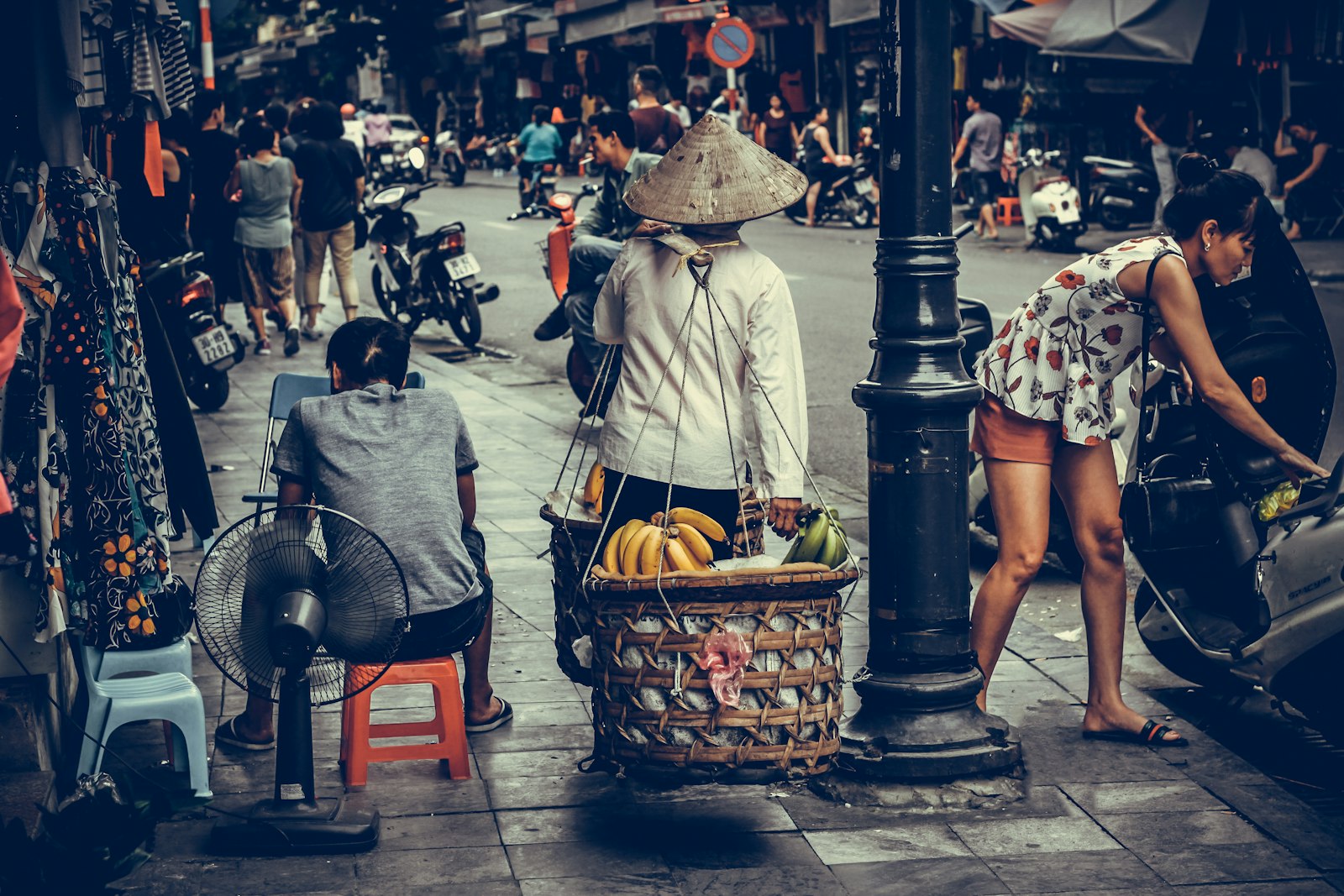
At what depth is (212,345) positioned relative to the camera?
402 inches

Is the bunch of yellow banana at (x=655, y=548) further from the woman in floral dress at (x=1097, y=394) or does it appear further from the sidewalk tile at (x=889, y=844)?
the woman in floral dress at (x=1097, y=394)

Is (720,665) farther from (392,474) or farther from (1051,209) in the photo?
(1051,209)

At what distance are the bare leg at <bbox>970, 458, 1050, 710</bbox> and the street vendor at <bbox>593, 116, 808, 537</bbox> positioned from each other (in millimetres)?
708

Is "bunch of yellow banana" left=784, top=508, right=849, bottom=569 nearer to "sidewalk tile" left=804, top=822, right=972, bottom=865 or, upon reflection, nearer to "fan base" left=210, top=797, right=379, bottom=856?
"sidewalk tile" left=804, top=822, right=972, bottom=865

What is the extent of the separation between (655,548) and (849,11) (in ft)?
85.2

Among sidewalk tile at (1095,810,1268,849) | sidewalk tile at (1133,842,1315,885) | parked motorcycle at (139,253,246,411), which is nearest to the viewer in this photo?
sidewalk tile at (1133,842,1315,885)

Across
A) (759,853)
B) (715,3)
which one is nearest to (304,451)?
(759,853)

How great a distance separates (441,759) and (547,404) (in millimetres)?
6713

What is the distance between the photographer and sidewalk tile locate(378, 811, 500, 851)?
420 centimetres

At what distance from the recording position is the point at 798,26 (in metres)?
35.5

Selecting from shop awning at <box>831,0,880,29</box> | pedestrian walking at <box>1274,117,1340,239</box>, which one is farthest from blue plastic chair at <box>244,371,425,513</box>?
shop awning at <box>831,0,880,29</box>

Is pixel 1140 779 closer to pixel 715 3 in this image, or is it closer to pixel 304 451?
pixel 304 451

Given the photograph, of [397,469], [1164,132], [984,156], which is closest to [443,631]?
[397,469]

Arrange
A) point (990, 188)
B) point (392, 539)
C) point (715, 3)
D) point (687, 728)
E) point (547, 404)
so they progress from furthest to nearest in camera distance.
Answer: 1. point (715, 3)
2. point (990, 188)
3. point (547, 404)
4. point (392, 539)
5. point (687, 728)
